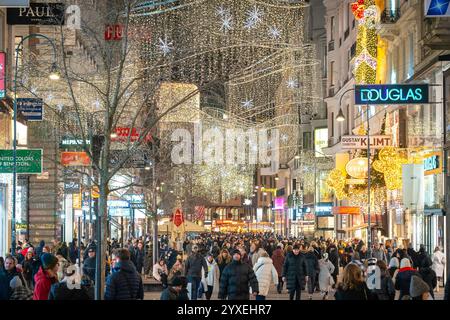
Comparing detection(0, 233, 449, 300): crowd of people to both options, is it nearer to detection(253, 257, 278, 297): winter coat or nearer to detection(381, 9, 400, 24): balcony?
detection(253, 257, 278, 297): winter coat

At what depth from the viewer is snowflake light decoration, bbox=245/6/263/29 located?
27.4m

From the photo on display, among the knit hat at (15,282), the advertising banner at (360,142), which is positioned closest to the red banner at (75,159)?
the advertising banner at (360,142)

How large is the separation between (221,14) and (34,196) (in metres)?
27.3

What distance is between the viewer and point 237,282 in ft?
64.0

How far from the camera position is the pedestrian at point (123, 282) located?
15547 millimetres

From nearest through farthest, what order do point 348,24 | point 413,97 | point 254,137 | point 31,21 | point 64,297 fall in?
point 64,297, point 413,97, point 31,21, point 254,137, point 348,24

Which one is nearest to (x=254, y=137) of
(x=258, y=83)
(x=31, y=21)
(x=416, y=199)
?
(x=258, y=83)

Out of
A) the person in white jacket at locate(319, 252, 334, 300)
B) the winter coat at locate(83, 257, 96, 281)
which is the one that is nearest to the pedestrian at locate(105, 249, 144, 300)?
the winter coat at locate(83, 257, 96, 281)

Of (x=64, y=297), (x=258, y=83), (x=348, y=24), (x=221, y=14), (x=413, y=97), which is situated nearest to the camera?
(x=64, y=297)

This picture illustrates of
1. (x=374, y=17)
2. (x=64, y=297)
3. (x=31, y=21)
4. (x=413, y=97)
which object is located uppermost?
(x=374, y=17)

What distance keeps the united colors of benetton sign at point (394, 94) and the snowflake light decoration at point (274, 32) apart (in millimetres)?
3249

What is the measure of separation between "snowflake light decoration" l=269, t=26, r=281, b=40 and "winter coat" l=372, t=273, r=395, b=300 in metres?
10.2
